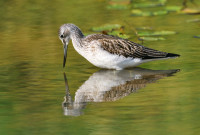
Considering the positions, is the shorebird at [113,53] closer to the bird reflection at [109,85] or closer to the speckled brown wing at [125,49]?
the speckled brown wing at [125,49]

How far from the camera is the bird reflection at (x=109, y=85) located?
9227 mm

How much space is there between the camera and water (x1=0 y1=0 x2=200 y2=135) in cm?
803

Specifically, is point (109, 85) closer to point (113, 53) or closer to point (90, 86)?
point (90, 86)

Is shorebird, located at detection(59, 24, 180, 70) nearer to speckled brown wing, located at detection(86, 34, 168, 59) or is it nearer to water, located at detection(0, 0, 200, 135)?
speckled brown wing, located at detection(86, 34, 168, 59)

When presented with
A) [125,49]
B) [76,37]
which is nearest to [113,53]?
[125,49]

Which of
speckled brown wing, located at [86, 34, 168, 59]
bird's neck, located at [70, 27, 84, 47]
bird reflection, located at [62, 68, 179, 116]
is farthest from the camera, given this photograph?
bird's neck, located at [70, 27, 84, 47]

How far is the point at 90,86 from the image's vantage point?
1024 centimetres

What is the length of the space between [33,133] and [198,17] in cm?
917

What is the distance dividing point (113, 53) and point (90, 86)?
1.39 meters

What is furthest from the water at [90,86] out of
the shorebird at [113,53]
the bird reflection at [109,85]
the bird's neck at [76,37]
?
the bird's neck at [76,37]

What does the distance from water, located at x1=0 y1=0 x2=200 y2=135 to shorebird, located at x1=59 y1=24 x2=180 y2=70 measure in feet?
0.68

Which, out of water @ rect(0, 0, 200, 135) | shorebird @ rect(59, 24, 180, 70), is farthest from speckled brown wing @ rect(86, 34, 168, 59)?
water @ rect(0, 0, 200, 135)

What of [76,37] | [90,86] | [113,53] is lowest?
[90,86]

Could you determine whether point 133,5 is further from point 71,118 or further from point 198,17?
point 71,118
